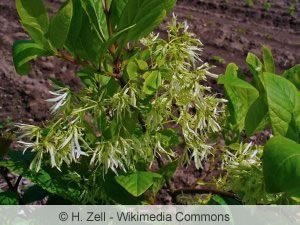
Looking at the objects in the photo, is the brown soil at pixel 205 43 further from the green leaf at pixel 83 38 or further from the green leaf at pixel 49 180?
the green leaf at pixel 83 38

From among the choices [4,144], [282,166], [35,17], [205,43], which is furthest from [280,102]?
[205,43]

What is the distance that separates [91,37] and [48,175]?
48 centimetres

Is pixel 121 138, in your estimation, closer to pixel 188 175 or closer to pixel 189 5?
pixel 188 175

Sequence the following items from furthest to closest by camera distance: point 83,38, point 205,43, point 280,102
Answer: point 205,43 → point 83,38 → point 280,102

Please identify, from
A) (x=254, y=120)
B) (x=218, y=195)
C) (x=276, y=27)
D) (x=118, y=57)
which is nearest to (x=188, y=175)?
(x=218, y=195)

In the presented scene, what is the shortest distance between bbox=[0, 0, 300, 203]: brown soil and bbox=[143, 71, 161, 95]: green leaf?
147cm

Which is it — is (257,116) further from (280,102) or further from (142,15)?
(142,15)

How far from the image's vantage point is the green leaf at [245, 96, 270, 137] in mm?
1305

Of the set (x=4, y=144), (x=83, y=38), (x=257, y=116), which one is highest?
(x=83, y=38)

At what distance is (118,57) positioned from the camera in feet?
4.02

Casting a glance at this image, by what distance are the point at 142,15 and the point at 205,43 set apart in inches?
179

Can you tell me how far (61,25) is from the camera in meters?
1.08

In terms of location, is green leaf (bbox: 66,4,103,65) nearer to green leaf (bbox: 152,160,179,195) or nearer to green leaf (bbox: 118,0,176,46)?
green leaf (bbox: 118,0,176,46)

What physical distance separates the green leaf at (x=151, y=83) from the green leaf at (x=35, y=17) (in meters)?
0.26
